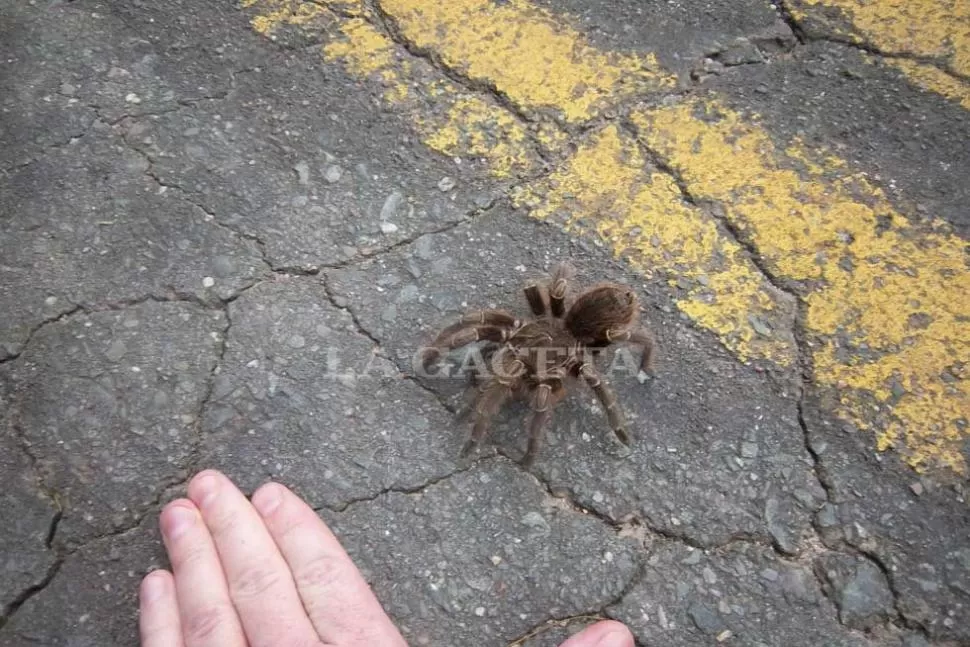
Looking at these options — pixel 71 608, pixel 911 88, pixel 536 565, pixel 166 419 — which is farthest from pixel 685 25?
pixel 71 608

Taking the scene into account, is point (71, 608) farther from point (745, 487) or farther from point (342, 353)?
point (745, 487)

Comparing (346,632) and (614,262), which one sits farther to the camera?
(614,262)

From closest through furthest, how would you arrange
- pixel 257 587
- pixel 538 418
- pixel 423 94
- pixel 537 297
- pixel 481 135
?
pixel 257 587
pixel 538 418
pixel 537 297
pixel 481 135
pixel 423 94

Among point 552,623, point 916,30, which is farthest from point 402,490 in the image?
point 916,30

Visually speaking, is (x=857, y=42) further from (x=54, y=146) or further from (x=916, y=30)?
(x=54, y=146)

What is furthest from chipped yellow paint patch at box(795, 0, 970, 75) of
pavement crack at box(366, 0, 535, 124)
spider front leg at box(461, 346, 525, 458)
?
spider front leg at box(461, 346, 525, 458)

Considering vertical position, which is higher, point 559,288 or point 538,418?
point 559,288

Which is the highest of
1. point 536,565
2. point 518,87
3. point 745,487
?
point 518,87

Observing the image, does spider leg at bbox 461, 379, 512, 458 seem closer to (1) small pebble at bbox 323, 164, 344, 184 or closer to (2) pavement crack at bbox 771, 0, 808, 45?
(1) small pebble at bbox 323, 164, 344, 184
